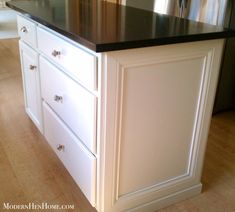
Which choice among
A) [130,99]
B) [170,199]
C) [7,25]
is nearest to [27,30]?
[130,99]

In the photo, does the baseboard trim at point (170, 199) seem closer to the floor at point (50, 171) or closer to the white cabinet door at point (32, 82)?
the floor at point (50, 171)

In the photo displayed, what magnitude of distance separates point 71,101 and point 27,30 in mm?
778

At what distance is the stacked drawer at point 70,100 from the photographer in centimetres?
130

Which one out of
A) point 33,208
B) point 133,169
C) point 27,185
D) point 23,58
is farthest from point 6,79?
point 133,169

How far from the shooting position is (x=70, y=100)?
151 centimetres

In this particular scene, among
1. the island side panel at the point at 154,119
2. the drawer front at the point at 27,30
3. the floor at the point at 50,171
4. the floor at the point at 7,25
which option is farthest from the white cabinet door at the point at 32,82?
the floor at the point at 7,25

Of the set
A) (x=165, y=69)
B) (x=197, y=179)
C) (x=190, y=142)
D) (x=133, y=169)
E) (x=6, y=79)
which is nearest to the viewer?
(x=165, y=69)

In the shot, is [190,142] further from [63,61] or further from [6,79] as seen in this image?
[6,79]

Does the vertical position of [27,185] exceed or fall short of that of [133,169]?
it falls short

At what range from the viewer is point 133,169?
144cm

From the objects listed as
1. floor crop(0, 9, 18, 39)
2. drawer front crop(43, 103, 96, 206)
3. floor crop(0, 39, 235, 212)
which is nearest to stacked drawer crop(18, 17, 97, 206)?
drawer front crop(43, 103, 96, 206)

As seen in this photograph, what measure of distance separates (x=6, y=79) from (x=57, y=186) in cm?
204

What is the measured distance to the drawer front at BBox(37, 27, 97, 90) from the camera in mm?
1227

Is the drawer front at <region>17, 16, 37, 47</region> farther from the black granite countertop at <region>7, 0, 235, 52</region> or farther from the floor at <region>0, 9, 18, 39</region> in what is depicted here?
the floor at <region>0, 9, 18, 39</region>
